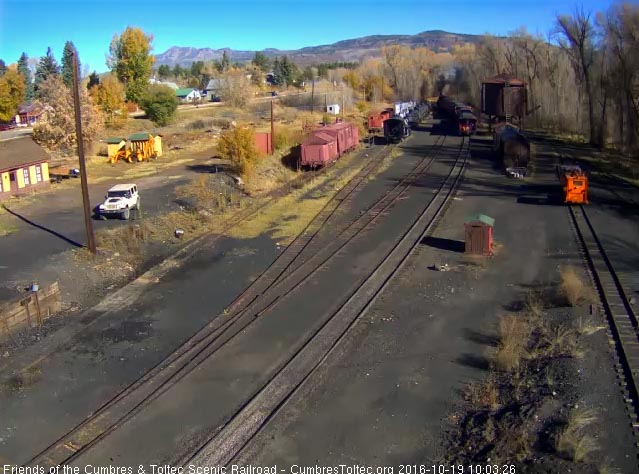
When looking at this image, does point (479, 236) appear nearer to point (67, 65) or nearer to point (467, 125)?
point (467, 125)

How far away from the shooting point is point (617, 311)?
15.7 meters

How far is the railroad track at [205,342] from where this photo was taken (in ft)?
35.1

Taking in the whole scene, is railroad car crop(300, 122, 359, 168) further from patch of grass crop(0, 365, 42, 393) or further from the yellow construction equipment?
patch of grass crop(0, 365, 42, 393)

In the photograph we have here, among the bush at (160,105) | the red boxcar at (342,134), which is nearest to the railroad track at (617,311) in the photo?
the red boxcar at (342,134)

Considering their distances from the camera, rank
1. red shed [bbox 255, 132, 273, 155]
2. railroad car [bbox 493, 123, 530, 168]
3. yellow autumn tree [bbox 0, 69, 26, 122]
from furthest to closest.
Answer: yellow autumn tree [bbox 0, 69, 26, 122] < red shed [bbox 255, 132, 273, 155] < railroad car [bbox 493, 123, 530, 168]

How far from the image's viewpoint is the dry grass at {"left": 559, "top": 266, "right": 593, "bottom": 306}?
16.3 m

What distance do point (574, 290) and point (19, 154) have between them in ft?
102

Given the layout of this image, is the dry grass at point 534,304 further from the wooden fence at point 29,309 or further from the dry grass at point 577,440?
the wooden fence at point 29,309

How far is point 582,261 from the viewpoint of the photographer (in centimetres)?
2017

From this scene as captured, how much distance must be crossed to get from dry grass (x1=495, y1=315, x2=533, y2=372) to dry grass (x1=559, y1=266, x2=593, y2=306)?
5.83 feet

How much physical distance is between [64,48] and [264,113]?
34.6 m

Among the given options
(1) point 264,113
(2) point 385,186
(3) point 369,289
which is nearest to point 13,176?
(2) point 385,186

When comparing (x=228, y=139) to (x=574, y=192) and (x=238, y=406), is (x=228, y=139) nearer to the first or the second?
(x=574, y=192)

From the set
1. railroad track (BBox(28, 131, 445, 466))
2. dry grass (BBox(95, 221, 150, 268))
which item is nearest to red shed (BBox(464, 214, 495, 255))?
railroad track (BBox(28, 131, 445, 466))
